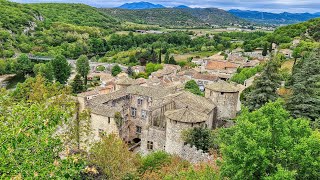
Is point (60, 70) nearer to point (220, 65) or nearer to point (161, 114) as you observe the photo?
point (220, 65)

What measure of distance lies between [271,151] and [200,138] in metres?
12.4

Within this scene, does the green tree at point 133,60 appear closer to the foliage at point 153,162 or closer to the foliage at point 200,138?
the foliage at point 200,138

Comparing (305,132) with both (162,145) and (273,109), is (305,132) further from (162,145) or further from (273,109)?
(162,145)

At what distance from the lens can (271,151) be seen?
47.4 ft

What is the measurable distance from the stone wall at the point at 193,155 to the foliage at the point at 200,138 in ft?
1.70

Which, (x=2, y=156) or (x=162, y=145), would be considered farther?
(x=162, y=145)

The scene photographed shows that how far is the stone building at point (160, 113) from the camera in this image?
92.1ft

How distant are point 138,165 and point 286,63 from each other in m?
59.6

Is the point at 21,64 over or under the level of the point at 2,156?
under

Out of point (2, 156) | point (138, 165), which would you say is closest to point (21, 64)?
point (138, 165)

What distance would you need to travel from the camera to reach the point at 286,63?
73.4 metres

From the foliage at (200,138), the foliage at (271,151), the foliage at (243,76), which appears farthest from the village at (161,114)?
the foliage at (243,76)

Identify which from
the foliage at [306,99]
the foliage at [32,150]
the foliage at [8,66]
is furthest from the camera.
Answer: the foliage at [8,66]

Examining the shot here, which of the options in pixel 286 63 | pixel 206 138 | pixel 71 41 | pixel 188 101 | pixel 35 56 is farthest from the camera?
pixel 71 41
